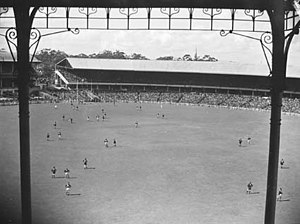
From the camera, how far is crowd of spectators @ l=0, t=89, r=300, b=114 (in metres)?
67.1

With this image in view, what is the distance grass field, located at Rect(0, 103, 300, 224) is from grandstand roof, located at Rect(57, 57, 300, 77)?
31383 mm

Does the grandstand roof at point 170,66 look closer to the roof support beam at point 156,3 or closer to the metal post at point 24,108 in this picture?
the roof support beam at point 156,3

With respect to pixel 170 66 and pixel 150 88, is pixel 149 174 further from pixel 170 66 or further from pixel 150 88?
pixel 170 66

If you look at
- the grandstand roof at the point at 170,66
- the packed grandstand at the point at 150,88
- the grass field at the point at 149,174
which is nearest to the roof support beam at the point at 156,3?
the grass field at the point at 149,174

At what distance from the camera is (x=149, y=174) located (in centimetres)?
2164

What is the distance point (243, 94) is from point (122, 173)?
53.7 metres

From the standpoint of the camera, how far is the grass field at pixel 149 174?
15180 millimetres

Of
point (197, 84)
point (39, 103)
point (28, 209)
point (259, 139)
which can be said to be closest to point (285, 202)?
point (28, 209)

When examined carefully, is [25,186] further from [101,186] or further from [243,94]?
[243,94]

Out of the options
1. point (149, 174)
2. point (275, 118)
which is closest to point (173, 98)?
point (149, 174)

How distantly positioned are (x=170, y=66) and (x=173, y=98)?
8471 millimetres

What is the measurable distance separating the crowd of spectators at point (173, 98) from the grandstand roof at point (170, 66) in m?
4.42

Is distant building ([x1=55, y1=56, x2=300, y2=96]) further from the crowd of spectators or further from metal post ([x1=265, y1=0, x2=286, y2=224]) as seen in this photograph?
metal post ([x1=265, y1=0, x2=286, y2=224])

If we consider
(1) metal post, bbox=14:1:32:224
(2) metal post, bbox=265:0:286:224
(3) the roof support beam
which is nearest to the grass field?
(1) metal post, bbox=14:1:32:224
